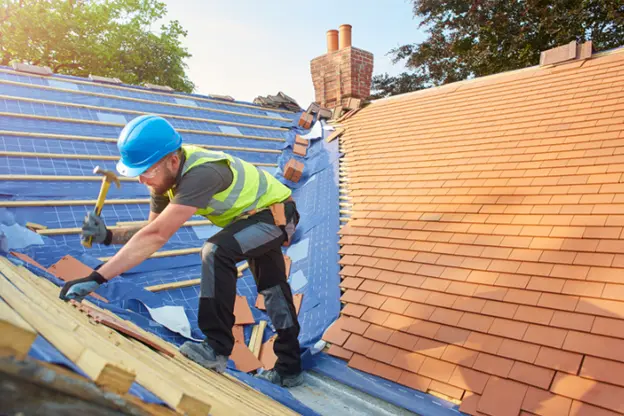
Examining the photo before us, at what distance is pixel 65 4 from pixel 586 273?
2437 centimetres

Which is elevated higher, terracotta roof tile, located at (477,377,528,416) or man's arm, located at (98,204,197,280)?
man's arm, located at (98,204,197,280)

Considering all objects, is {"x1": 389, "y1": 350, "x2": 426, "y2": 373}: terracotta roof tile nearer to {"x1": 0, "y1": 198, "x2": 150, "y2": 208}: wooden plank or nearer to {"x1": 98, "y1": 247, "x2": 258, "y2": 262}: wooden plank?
{"x1": 98, "y1": 247, "x2": 258, "y2": 262}: wooden plank

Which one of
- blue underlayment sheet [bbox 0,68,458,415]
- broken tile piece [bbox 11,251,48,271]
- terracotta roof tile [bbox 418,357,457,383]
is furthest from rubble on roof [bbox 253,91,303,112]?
terracotta roof tile [bbox 418,357,457,383]

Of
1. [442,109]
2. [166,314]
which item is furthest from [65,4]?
[166,314]

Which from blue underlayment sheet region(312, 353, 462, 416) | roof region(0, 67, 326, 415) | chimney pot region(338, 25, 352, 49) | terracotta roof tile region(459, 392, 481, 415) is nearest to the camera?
roof region(0, 67, 326, 415)

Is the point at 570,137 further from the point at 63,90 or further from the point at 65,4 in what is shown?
the point at 65,4

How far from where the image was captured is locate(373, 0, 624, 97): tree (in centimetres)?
1221

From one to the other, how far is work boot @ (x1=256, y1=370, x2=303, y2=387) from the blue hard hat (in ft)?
5.41

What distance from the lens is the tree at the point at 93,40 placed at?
19266mm

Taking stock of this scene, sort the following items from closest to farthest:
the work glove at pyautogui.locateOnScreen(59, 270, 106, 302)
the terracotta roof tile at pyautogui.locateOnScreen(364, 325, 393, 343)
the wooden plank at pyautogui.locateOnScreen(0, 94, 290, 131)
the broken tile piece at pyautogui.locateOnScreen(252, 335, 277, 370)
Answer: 1. the work glove at pyautogui.locateOnScreen(59, 270, 106, 302)
2. the terracotta roof tile at pyautogui.locateOnScreen(364, 325, 393, 343)
3. the broken tile piece at pyautogui.locateOnScreen(252, 335, 277, 370)
4. the wooden plank at pyautogui.locateOnScreen(0, 94, 290, 131)

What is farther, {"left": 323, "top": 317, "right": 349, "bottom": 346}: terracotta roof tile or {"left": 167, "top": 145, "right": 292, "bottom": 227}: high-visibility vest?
{"left": 323, "top": 317, "right": 349, "bottom": 346}: terracotta roof tile

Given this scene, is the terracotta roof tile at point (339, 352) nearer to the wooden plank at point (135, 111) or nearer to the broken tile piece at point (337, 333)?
the broken tile piece at point (337, 333)

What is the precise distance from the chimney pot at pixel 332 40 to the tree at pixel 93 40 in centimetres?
1571

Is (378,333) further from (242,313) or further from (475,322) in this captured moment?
(242,313)
